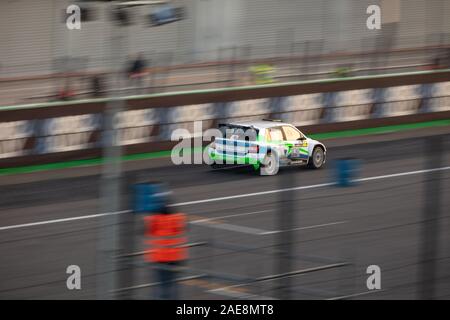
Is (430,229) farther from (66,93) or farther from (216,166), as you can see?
(66,93)

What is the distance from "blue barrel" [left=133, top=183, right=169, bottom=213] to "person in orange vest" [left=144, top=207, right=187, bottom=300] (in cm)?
9

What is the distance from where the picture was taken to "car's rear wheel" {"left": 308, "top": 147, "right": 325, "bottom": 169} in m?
22.0

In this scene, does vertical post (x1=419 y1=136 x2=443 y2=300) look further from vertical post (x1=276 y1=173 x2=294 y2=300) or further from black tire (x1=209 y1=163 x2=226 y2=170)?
black tire (x1=209 y1=163 x2=226 y2=170)

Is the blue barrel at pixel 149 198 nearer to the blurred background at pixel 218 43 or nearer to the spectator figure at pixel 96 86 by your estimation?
the blurred background at pixel 218 43

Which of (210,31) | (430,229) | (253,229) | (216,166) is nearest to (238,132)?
(216,166)

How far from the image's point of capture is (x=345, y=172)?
31.0 feet

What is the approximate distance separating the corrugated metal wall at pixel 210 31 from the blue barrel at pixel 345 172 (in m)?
15.6

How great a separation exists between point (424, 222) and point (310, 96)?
52.9 ft

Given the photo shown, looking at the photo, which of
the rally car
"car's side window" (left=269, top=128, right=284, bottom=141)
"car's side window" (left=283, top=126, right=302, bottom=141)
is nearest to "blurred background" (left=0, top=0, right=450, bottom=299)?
the rally car

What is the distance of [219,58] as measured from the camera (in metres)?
27.7

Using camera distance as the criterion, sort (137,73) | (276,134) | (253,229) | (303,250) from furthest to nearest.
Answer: (137,73), (276,134), (253,229), (303,250)

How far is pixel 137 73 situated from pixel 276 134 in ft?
17.0

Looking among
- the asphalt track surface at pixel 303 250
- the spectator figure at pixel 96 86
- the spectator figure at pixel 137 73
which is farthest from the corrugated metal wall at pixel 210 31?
the asphalt track surface at pixel 303 250

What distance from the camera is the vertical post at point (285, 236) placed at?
8.38 m
